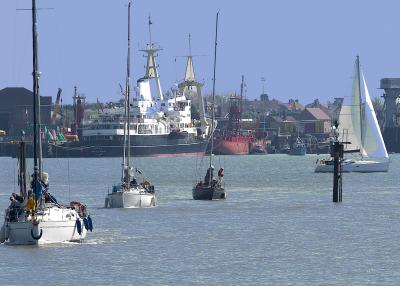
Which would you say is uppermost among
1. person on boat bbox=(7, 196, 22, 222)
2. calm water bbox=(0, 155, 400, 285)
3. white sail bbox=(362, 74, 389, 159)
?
white sail bbox=(362, 74, 389, 159)

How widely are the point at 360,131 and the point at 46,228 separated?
296 feet

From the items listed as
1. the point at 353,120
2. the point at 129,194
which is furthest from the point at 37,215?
the point at 353,120

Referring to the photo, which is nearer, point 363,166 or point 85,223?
point 85,223

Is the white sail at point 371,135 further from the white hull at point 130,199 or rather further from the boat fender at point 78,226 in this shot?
the boat fender at point 78,226

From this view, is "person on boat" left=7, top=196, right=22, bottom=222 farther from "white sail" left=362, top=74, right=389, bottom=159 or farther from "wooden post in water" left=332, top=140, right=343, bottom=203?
"white sail" left=362, top=74, right=389, bottom=159

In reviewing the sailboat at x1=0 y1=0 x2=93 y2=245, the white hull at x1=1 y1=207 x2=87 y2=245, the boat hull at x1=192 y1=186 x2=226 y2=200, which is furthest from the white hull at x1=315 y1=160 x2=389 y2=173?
the white hull at x1=1 y1=207 x2=87 y2=245

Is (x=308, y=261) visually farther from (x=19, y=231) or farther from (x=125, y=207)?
(x=125, y=207)

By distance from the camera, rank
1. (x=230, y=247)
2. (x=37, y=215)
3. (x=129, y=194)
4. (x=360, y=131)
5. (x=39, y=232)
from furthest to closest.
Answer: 1. (x=360, y=131)
2. (x=129, y=194)
3. (x=230, y=247)
4. (x=39, y=232)
5. (x=37, y=215)

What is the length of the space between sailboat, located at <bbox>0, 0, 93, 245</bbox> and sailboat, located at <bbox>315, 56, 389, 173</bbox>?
87.3 metres

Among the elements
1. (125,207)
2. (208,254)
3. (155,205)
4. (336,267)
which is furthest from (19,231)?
(155,205)

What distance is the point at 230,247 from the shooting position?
59438 millimetres

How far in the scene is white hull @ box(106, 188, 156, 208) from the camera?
79.7 meters

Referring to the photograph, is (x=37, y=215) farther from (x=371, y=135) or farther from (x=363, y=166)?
(x=371, y=135)

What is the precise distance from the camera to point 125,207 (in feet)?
263
